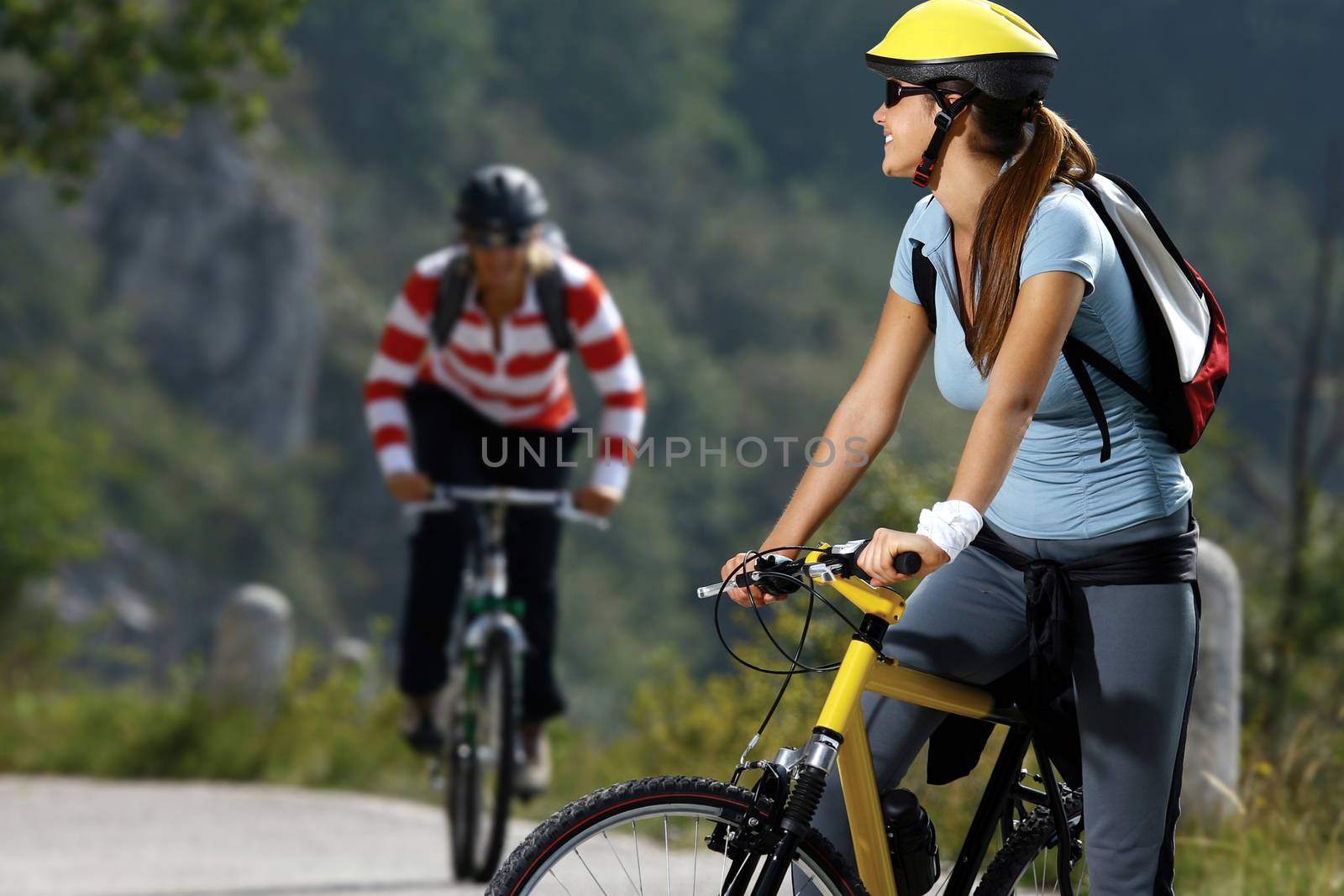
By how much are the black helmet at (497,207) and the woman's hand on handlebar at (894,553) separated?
10.6 feet

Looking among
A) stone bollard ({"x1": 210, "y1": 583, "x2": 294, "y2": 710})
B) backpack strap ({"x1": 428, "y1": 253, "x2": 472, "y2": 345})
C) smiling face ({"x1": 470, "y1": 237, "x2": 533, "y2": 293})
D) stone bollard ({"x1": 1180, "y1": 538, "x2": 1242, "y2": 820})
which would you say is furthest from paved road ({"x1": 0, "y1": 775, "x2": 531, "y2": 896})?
stone bollard ({"x1": 1180, "y1": 538, "x2": 1242, "y2": 820})

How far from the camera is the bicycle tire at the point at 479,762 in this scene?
17.7 feet

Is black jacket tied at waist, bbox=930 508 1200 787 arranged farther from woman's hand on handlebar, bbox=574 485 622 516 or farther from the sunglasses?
woman's hand on handlebar, bbox=574 485 622 516

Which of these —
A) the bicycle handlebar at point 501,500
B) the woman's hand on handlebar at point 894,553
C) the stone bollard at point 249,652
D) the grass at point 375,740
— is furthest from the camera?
the stone bollard at point 249,652

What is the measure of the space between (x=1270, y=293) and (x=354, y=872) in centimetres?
8107

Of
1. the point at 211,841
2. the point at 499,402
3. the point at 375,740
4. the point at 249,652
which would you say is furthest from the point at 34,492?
the point at 499,402

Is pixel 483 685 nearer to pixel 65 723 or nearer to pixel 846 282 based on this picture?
pixel 65 723

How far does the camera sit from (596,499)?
215 inches

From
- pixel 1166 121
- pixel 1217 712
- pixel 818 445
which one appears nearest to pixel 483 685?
pixel 1217 712

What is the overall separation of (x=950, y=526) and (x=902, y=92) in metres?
0.63

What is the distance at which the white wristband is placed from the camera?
7.62 ft

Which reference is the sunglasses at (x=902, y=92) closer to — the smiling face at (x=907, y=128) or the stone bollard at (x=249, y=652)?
the smiling face at (x=907, y=128)

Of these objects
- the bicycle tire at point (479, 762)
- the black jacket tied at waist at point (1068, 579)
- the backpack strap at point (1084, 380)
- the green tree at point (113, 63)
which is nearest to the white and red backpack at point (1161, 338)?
the backpack strap at point (1084, 380)

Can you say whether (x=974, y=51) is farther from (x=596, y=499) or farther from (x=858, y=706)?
(x=596, y=499)
